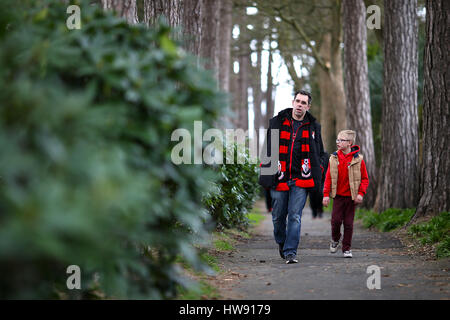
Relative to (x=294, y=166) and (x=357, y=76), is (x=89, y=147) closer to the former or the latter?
(x=294, y=166)

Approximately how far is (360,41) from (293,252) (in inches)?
446

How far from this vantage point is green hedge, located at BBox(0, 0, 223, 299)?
280 cm

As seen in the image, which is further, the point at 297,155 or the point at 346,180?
the point at 346,180

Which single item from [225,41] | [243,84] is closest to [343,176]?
[225,41]

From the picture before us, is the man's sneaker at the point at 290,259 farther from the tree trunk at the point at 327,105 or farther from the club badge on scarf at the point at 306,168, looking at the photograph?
the tree trunk at the point at 327,105

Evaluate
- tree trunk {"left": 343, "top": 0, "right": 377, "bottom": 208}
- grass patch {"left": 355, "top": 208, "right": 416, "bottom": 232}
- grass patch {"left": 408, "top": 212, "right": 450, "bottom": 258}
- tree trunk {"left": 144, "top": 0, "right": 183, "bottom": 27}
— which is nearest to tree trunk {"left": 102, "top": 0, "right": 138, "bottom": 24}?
tree trunk {"left": 144, "top": 0, "right": 183, "bottom": 27}

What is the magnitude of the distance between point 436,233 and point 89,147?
23.5 feet

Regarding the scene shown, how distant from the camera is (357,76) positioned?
17547 mm

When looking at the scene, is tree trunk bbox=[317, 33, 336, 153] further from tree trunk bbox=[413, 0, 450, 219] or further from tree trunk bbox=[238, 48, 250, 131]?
tree trunk bbox=[413, 0, 450, 219]

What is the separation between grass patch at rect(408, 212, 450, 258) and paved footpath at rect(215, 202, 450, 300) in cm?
33

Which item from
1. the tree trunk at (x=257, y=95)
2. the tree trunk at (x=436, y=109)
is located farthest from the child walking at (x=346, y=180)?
the tree trunk at (x=257, y=95)
